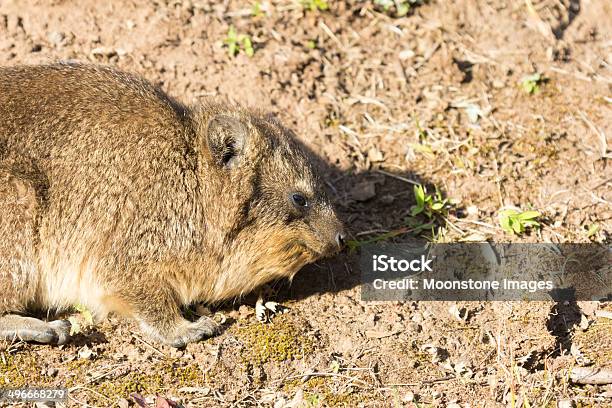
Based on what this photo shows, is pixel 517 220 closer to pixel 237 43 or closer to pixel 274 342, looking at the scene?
pixel 274 342

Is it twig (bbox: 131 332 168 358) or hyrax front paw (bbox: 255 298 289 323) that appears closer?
twig (bbox: 131 332 168 358)

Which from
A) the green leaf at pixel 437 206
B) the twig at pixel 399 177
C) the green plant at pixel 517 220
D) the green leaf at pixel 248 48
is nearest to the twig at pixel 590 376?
the green plant at pixel 517 220

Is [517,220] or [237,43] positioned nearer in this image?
[517,220]


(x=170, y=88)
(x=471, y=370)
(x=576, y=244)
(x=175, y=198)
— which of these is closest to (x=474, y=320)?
(x=471, y=370)

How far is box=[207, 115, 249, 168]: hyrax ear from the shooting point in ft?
21.7

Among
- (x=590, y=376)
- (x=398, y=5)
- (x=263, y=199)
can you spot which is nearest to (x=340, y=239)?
(x=263, y=199)

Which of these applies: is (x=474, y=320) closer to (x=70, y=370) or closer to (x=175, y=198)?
(x=175, y=198)

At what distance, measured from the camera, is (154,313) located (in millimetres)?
6590

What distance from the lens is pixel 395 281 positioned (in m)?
7.40

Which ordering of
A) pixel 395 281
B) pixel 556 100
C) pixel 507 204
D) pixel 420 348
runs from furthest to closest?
pixel 556 100 < pixel 507 204 < pixel 395 281 < pixel 420 348

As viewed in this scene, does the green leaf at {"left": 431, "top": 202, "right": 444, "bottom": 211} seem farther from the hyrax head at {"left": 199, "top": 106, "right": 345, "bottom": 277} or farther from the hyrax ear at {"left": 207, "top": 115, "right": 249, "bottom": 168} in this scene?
the hyrax ear at {"left": 207, "top": 115, "right": 249, "bottom": 168}

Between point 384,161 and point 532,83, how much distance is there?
1835 mm

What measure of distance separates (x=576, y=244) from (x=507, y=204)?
731mm

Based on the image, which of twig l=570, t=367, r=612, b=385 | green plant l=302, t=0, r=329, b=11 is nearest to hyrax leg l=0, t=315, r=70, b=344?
twig l=570, t=367, r=612, b=385
